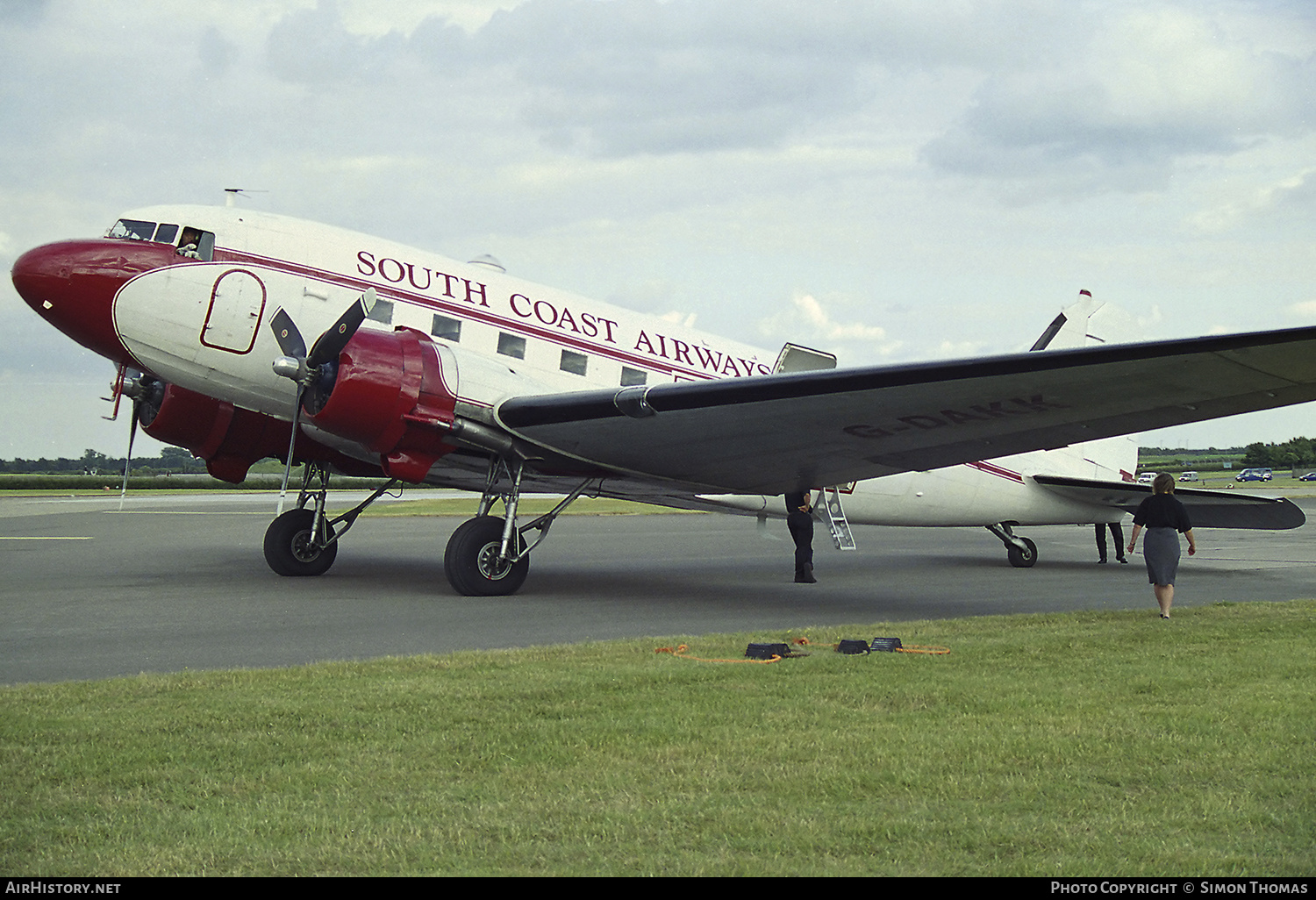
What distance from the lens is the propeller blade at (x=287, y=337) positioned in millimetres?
11766

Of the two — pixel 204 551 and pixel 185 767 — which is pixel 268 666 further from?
pixel 204 551

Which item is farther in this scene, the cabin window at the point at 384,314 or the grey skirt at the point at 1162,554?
the cabin window at the point at 384,314

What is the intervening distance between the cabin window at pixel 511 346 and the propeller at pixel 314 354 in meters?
2.03

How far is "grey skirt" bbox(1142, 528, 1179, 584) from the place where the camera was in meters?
10.5

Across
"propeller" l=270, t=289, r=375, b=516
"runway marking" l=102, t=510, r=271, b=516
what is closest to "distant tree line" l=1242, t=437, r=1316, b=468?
"runway marking" l=102, t=510, r=271, b=516

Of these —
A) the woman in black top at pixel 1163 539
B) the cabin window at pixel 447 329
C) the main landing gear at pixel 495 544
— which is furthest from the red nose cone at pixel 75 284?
the woman in black top at pixel 1163 539

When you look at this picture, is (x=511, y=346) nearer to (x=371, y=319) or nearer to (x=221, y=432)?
(x=371, y=319)

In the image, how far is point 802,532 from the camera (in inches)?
627

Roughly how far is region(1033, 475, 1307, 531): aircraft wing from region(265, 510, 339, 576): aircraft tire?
11.3 metres

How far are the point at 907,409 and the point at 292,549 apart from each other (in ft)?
29.4

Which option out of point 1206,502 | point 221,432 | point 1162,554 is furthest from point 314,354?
point 1206,502

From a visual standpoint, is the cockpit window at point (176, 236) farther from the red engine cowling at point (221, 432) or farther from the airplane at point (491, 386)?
the red engine cowling at point (221, 432)

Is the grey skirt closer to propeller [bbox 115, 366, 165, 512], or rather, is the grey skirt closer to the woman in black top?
the woman in black top

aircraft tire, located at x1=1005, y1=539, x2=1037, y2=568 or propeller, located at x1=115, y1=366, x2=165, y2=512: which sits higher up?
propeller, located at x1=115, y1=366, x2=165, y2=512
